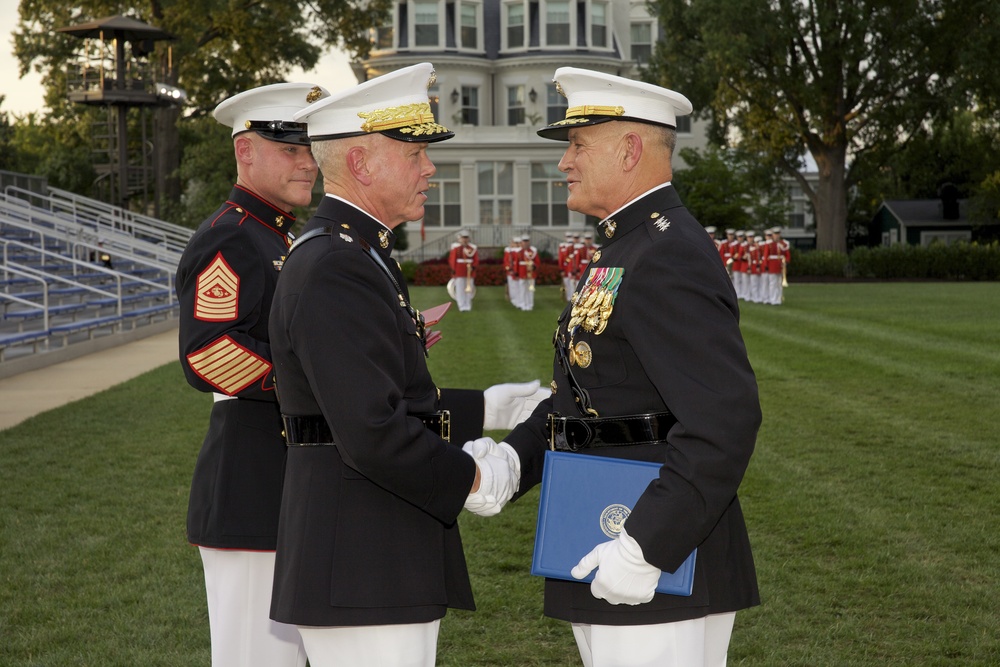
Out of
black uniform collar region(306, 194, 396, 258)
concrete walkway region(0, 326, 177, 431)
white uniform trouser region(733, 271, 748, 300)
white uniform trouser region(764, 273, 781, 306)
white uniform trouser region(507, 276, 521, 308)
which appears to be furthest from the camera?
white uniform trouser region(733, 271, 748, 300)

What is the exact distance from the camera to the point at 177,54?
38438 millimetres

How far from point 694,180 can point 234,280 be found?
47085mm

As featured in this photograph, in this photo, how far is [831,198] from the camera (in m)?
45.6

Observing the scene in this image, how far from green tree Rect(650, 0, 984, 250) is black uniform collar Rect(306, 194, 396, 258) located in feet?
122

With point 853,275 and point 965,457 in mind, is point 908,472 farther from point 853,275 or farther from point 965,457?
point 853,275

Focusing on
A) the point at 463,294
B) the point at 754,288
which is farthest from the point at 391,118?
the point at 754,288

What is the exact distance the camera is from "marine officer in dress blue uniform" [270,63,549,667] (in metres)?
2.63

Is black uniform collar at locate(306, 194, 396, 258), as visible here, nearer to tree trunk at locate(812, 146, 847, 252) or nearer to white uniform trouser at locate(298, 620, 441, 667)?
white uniform trouser at locate(298, 620, 441, 667)

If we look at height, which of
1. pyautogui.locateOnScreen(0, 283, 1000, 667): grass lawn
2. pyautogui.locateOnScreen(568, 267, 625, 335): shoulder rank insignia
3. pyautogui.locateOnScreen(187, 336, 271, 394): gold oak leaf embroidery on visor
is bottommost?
pyautogui.locateOnScreen(0, 283, 1000, 667): grass lawn

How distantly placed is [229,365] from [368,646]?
1075 mm

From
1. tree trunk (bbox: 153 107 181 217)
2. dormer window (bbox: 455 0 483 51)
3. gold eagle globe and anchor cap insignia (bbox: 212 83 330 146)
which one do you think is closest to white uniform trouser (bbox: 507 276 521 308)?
tree trunk (bbox: 153 107 181 217)

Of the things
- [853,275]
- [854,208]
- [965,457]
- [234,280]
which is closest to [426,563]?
[234,280]

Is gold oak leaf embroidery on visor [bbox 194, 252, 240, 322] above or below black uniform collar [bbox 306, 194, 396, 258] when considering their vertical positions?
below

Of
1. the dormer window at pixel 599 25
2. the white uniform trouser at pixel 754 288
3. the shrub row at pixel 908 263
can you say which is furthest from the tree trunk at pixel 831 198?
the white uniform trouser at pixel 754 288
